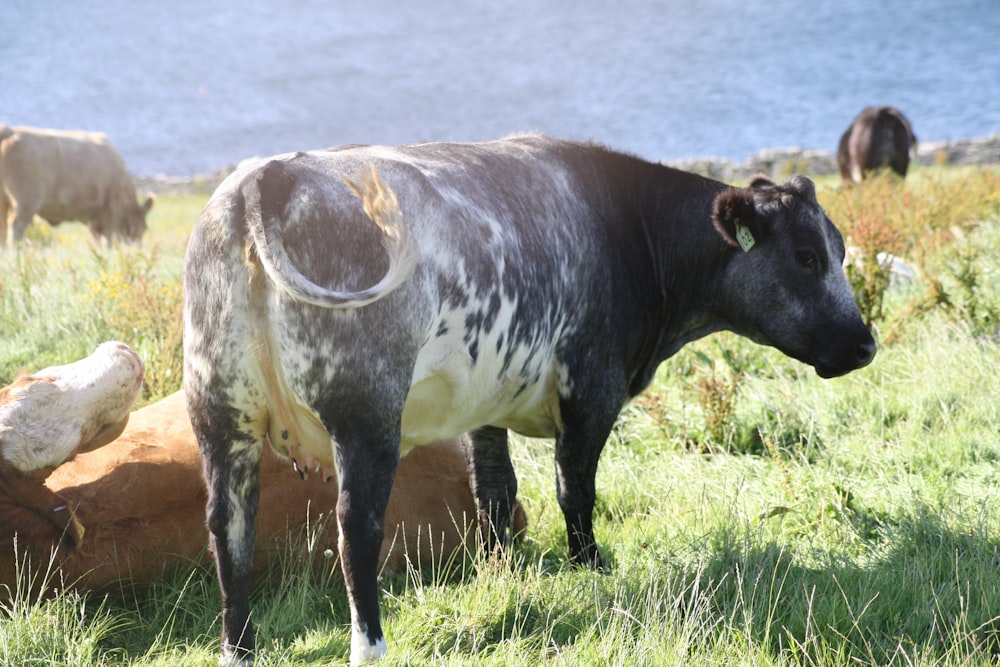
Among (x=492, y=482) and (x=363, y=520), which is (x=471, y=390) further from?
(x=492, y=482)

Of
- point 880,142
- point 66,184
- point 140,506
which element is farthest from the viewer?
point 880,142

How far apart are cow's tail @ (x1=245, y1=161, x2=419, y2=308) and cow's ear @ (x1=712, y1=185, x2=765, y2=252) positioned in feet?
5.90

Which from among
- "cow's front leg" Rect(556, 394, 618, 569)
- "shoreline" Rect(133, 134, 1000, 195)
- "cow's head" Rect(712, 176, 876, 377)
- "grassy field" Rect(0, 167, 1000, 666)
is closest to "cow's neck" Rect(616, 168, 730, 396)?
"cow's head" Rect(712, 176, 876, 377)

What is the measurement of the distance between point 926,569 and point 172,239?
1231cm

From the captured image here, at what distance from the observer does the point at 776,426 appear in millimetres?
6109

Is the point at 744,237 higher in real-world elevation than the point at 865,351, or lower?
higher

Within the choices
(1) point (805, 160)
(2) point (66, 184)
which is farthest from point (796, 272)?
(1) point (805, 160)

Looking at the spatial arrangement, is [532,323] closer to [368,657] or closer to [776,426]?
[368,657]

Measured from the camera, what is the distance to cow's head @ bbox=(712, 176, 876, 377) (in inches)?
185

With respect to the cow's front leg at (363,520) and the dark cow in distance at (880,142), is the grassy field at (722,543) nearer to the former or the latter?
the cow's front leg at (363,520)

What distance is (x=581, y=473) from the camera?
4.64 m

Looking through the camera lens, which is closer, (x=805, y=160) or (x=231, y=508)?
(x=231, y=508)

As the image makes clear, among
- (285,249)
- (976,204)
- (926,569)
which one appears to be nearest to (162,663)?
(285,249)

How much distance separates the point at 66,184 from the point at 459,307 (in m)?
15.0
